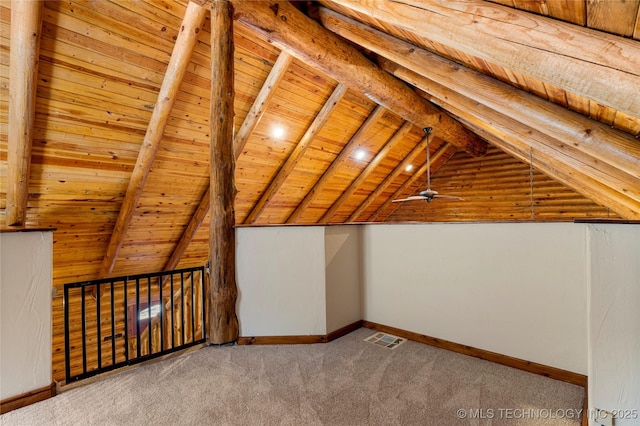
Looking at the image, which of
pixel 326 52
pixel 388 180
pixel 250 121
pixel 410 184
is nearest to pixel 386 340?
pixel 326 52

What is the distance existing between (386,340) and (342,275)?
2.32ft

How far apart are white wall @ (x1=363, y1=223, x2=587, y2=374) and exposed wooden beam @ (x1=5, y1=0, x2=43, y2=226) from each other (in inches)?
124

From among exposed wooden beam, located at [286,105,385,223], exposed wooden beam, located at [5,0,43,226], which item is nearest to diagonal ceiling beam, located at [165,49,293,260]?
exposed wooden beam, located at [5,0,43,226]

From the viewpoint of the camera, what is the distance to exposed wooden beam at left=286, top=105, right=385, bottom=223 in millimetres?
5191

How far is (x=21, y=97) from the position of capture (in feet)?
8.83

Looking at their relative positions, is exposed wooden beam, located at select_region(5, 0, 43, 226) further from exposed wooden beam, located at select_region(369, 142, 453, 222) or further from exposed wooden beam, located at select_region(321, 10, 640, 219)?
exposed wooden beam, located at select_region(369, 142, 453, 222)

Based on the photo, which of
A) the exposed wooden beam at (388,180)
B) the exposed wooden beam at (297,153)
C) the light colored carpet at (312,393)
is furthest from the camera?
the exposed wooden beam at (388,180)

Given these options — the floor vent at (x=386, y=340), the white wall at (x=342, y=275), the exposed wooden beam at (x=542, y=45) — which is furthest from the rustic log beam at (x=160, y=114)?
the floor vent at (x=386, y=340)

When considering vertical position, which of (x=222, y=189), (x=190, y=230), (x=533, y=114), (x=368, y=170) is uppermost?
(x=368, y=170)

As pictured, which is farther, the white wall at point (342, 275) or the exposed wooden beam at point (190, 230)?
the exposed wooden beam at point (190, 230)

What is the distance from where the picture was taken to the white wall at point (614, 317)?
1.47 meters

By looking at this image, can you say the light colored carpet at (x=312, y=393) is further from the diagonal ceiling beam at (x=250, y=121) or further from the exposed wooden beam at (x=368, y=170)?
the exposed wooden beam at (x=368, y=170)

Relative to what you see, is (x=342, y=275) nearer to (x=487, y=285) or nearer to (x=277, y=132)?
(x=487, y=285)

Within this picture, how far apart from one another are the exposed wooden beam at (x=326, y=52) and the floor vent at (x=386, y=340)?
260 cm
